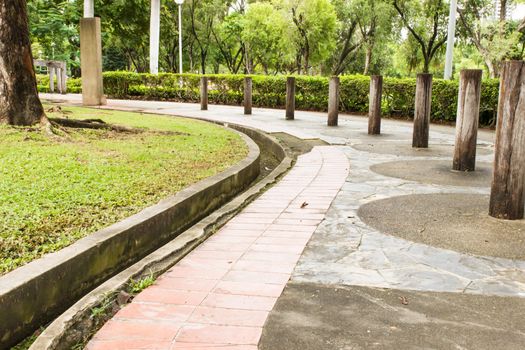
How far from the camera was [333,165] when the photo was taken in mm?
7859

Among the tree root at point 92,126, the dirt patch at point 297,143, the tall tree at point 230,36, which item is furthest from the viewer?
the tall tree at point 230,36

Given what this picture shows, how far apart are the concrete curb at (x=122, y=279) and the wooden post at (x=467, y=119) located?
3.25 m

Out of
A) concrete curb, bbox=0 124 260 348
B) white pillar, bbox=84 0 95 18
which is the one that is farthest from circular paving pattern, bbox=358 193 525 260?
white pillar, bbox=84 0 95 18

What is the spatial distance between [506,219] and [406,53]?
39.0m

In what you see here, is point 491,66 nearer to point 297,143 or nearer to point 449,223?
point 297,143

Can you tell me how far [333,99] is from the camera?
13.7 metres

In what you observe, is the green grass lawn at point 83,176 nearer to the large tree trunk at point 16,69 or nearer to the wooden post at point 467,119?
the large tree trunk at point 16,69

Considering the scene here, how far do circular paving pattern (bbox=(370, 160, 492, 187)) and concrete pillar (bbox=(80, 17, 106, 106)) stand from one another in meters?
12.6

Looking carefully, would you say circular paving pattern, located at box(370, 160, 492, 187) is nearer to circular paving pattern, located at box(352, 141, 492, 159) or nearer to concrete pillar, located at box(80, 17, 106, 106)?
circular paving pattern, located at box(352, 141, 492, 159)

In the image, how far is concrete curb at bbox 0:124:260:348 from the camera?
269cm

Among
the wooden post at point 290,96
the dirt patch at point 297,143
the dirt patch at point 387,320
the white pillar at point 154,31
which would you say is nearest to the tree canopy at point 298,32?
the white pillar at point 154,31

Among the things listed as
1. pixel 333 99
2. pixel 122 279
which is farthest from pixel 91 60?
pixel 122 279

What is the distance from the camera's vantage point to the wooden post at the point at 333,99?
44.4 feet

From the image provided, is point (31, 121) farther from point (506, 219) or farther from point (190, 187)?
point (506, 219)
